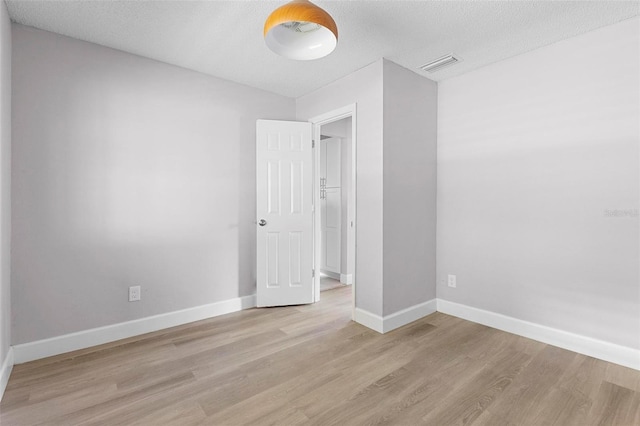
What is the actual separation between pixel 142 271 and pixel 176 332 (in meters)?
0.65

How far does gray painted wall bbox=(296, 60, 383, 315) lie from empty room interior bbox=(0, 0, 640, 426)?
3cm

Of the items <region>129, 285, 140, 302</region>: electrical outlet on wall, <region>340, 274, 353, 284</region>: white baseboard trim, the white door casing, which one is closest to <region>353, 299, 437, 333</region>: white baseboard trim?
<region>340, 274, 353, 284</region>: white baseboard trim

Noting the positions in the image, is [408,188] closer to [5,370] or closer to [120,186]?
[120,186]

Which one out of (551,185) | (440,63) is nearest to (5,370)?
(440,63)

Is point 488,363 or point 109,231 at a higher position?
point 109,231

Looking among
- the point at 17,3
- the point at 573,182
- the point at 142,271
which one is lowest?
the point at 142,271

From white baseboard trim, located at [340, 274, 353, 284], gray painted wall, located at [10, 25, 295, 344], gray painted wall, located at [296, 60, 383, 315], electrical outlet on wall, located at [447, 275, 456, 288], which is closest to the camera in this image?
gray painted wall, located at [10, 25, 295, 344]

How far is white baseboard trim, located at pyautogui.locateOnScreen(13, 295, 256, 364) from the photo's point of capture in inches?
95.3

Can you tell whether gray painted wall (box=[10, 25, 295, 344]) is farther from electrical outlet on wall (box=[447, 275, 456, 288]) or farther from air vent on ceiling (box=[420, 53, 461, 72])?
electrical outlet on wall (box=[447, 275, 456, 288])

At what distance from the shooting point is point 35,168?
245 cm

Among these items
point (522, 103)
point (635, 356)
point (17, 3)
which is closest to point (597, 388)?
point (635, 356)

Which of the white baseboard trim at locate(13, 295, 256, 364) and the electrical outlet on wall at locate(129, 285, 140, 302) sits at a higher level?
the electrical outlet on wall at locate(129, 285, 140, 302)

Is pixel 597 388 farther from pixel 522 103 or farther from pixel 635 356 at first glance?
pixel 522 103

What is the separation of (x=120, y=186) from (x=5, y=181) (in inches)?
29.3
